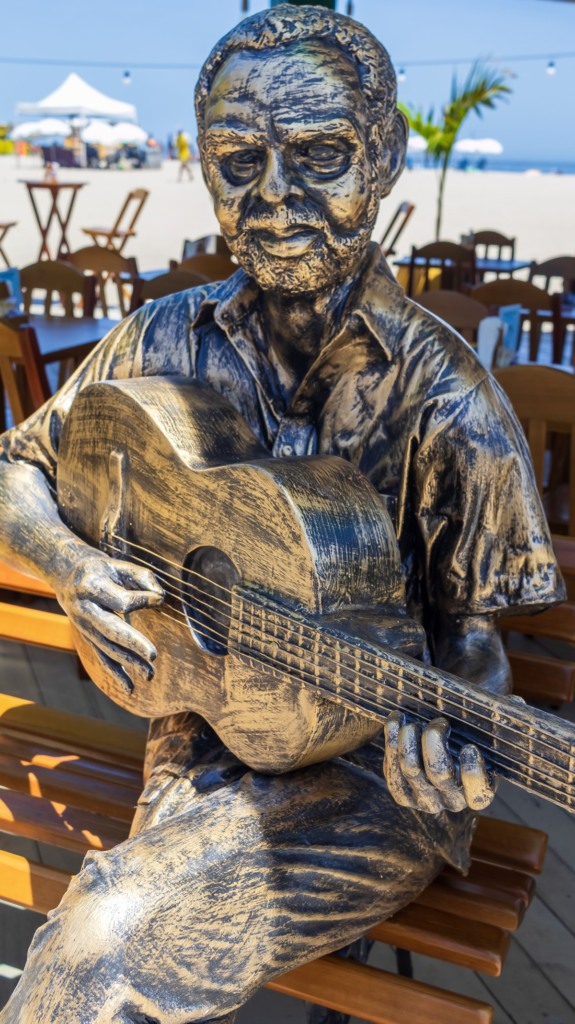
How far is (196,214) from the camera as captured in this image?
17.8m

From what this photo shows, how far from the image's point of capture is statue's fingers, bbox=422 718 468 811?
1.12 meters

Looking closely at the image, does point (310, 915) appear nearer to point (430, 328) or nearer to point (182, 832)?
point (182, 832)

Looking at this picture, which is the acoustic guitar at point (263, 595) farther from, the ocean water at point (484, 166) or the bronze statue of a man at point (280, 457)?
the ocean water at point (484, 166)

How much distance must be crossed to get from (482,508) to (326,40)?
0.61 metres

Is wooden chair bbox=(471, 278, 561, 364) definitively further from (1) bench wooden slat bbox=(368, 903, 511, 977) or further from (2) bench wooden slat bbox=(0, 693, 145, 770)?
(1) bench wooden slat bbox=(368, 903, 511, 977)

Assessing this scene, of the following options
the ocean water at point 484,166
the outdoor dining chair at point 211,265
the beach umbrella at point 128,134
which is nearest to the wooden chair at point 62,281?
the outdoor dining chair at point 211,265

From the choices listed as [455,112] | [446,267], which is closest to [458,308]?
[446,267]

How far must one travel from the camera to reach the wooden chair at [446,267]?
7047mm

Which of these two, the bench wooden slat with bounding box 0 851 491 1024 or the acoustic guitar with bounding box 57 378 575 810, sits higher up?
the acoustic guitar with bounding box 57 378 575 810

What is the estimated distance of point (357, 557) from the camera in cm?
129

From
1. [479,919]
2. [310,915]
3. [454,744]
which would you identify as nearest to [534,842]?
[479,919]

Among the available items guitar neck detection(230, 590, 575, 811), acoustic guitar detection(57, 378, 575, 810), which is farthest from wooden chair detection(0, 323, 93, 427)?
guitar neck detection(230, 590, 575, 811)

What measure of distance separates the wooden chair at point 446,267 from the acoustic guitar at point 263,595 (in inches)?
223

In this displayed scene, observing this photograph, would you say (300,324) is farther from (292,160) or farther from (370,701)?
(370,701)
